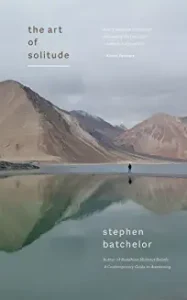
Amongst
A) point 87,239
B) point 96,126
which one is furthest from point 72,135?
point 87,239

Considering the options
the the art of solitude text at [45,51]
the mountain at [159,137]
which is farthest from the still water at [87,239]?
the the art of solitude text at [45,51]

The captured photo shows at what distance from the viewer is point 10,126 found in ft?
4.91

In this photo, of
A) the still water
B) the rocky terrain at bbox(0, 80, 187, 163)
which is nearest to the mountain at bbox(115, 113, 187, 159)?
the rocky terrain at bbox(0, 80, 187, 163)

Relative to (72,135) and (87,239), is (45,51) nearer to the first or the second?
(72,135)

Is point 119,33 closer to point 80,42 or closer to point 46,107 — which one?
point 80,42

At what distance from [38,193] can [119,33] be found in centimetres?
54

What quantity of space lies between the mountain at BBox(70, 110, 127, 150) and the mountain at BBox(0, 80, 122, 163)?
16 mm

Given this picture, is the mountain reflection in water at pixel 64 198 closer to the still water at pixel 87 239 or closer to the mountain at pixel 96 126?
the still water at pixel 87 239

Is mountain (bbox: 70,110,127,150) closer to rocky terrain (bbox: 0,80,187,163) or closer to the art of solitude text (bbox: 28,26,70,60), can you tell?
rocky terrain (bbox: 0,80,187,163)

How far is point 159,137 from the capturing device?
1522 millimetres

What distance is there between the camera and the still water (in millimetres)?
1448

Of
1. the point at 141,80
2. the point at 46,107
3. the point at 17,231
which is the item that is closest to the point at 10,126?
the point at 46,107

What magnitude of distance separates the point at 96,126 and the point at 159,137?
202 mm

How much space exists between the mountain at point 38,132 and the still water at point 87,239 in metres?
0.08
